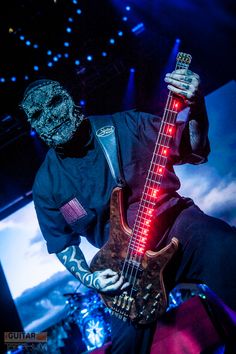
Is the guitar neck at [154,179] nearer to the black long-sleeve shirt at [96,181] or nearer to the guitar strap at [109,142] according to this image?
the black long-sleeve shirt at [96,181]

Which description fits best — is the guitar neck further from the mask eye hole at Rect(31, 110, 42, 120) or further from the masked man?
the mask eye hole at Rect(31, 110, 42, 120)

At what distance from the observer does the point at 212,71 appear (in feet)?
22.3

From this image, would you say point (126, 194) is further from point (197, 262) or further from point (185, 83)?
point (185, 83)

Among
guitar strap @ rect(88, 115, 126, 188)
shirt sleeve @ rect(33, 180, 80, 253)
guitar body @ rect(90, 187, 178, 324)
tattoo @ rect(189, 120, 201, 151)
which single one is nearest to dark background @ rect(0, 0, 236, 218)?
guitar strap @ rect(88, 115, 126, 188)

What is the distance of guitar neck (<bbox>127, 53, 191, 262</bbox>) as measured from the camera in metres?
2.26

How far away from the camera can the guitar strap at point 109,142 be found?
2.49m

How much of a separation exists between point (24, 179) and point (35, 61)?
325cm

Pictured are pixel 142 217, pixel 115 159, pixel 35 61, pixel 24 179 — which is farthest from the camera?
pixel 24 179

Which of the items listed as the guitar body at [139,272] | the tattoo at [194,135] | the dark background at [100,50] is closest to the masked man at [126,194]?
the tattoo at [194,135]

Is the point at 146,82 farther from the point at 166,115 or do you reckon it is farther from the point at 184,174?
the point at 166,115

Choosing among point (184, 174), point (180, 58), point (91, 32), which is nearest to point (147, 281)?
point (180, 58)

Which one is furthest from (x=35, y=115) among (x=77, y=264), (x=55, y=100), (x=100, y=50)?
(x=100, y=50)

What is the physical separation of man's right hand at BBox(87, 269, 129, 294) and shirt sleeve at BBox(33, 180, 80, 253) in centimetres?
Answer: 62

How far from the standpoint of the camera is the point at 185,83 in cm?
203
